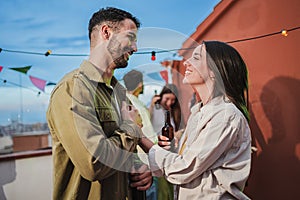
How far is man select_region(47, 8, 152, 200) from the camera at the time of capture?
0.78 metres

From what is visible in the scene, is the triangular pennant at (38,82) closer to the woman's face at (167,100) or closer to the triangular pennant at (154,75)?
the woman's face at (167,100)

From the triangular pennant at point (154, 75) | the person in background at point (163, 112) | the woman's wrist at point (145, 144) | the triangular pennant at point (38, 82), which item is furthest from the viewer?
the triangular pennant at point (38, 82)

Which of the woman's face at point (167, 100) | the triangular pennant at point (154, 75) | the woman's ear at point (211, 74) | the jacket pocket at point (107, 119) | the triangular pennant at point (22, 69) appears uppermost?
the triangular pennant at point (22, 69)

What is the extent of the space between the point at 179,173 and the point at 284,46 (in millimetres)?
1359

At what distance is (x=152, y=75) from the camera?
1538 millimetres

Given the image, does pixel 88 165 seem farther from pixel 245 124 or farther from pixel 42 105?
pixel 42 105

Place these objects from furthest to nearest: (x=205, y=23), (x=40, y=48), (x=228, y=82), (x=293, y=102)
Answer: (x=205, y=23)
(x=40, y=48)
(x=293, y=102)
(x=228, y=82)

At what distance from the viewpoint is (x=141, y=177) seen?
98 cm

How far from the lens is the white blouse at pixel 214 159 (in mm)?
884

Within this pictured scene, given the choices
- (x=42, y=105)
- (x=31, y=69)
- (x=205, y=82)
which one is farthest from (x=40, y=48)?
(x=205, y=82)

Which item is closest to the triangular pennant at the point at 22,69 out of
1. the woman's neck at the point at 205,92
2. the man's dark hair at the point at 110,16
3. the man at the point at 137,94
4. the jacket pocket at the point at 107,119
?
the man at the point at 137,94

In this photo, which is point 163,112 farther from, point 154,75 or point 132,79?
point 132,79

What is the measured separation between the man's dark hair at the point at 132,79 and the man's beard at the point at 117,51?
0.23 meters

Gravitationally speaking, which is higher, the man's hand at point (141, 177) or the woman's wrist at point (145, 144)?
the woman's wrist at point (145, 144)
